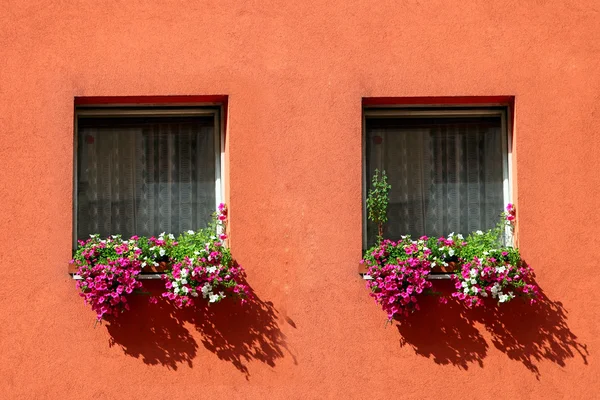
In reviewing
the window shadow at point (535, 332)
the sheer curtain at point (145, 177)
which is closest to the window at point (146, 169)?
the sheer curtain at point (145, 177)

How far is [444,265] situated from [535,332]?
2.65ft

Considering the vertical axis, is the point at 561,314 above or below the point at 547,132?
below

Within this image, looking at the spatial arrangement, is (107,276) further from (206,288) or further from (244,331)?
(244,331)

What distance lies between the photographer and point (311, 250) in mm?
8336

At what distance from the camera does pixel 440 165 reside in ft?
29.0

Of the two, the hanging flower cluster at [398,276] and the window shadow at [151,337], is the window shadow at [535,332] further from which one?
the window shadow at [151,337]

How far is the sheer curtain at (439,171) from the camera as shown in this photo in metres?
8.77

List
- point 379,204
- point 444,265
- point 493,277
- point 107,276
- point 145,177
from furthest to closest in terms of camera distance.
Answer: point 145,177, point 379,204, point 444,265, point 493,277, point 107,276

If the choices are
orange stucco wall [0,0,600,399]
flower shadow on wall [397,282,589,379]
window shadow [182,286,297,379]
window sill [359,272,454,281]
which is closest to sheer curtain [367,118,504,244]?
orange stucco wall [0,0,600,399]

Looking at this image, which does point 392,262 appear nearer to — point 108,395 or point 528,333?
point 528,333

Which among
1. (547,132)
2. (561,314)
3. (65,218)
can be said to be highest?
(547,132)

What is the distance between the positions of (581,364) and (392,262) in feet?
4.98

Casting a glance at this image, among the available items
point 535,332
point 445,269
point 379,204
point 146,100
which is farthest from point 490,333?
point 146,100

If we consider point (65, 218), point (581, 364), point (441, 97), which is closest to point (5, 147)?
point (65, 218)
